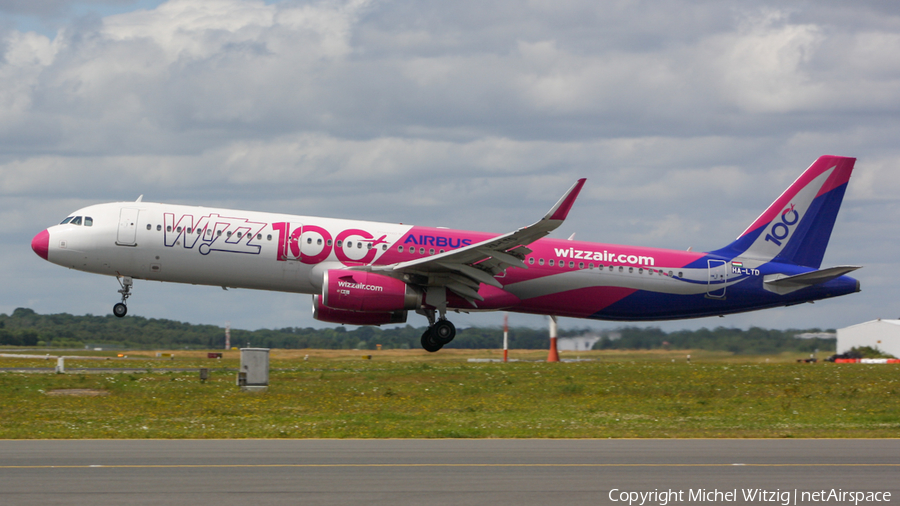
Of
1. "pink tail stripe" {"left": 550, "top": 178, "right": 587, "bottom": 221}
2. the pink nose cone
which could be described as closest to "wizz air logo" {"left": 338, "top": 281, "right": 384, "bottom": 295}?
"pink tail stripe" {"left": 550, "top": 178, "right": 587, "bottom": 221}

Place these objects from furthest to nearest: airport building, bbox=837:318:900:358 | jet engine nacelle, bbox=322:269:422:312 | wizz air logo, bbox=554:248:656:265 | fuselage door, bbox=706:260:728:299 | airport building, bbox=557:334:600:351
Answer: airport building, bbox=837:318:900:358 → airport building, bbox=557:334:600:351 → fuselage door, bbox=706:260:728:299 → wizz air logo, bbox=554:248:656:265 → jet engine nacelle, bbox=322:269:422:312

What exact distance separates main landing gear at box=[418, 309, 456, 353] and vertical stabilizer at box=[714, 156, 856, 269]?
425 inches

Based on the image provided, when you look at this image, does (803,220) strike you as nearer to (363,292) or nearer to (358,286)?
(363,292)

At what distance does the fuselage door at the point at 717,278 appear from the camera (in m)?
32.3

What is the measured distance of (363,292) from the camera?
28.5 meters

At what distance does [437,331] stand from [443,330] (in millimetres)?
211

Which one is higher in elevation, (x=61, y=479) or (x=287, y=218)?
(x=287, y=218)

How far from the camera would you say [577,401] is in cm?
2498

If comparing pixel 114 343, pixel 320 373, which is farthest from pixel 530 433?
pixel 114 343

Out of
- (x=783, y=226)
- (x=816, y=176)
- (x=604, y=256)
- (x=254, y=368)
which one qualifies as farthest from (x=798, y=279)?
(x=254, y=368)

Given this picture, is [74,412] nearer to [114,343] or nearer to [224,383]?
[224,383]

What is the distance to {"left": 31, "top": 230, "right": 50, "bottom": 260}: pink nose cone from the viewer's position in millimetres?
29422

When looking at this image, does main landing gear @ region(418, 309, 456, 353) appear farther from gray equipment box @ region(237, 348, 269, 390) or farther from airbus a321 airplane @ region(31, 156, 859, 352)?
gray equipment box @ region(237, 348, 269, 390)

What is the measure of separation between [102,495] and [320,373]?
63.9 feet
